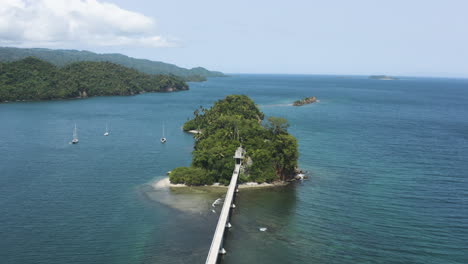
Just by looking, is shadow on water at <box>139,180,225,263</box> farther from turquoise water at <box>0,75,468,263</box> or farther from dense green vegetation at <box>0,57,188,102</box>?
dense green vegetation at <box>0,57,188,102</box>

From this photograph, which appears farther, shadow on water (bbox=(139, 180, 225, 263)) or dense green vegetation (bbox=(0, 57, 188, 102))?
dense green vegetation (bbox=(0, 57, 188, 102))

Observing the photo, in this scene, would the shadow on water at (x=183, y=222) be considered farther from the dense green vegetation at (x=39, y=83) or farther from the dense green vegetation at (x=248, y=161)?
the dense green vegetation at (x=39, y=83)

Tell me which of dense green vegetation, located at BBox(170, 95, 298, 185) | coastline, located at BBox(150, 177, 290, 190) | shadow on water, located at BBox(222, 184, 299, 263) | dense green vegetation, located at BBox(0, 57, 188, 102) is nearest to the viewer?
shadow on water, located at BBox(222, 184, 299, 263)

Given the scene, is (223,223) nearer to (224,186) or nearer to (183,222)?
(183,222)

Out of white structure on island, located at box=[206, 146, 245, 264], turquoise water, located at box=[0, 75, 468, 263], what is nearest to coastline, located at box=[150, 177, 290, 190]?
turquoise water, located at box=[0, 75, 468, 263]

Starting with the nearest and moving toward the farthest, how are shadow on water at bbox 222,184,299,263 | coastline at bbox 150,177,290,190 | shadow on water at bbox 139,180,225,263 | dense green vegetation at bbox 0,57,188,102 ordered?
shadow on water at bbox 139,180,225,263, shadow on water at bbox 222,184,299,263, coastline at bbox 150,177,290,190, dense green vegetation at bbox 0,57,188,102

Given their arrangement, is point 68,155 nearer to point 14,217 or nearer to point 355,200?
point 14,217

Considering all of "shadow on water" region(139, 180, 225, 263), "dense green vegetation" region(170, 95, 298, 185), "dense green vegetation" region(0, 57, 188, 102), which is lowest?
"shadow on water" region(139, 180, 225, 263)

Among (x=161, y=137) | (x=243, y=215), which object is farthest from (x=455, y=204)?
(x=161, y=137)

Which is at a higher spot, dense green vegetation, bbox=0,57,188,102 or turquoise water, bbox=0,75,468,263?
dense green vegetation, bbox=0,57,188,102

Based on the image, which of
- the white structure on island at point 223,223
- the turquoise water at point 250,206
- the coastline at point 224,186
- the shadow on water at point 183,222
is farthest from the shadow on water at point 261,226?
the shadow on water at point 183,222
